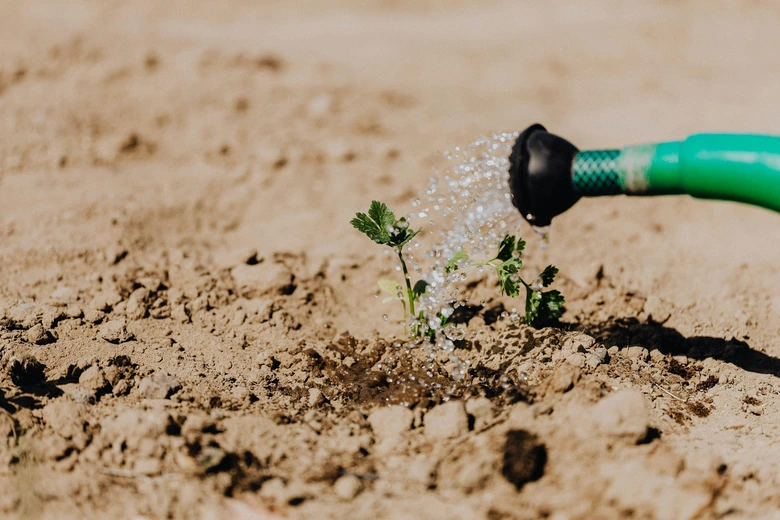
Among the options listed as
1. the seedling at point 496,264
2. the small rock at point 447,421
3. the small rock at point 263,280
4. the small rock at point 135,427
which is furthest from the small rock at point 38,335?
the small rock at point 447,421

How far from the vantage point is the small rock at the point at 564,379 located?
2.46 meters

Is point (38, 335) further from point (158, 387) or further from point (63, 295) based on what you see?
point (158, 387)

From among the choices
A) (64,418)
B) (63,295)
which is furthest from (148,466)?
(63,295)

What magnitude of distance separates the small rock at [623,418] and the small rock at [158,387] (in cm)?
148

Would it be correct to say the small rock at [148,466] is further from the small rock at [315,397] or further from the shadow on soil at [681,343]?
the shadow on soil at [681,343]

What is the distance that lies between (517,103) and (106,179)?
3055 millimetres

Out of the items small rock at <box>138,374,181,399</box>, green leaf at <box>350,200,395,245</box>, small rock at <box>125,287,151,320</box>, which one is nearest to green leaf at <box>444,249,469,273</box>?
green leaf at <box>350,200,395,245</box>

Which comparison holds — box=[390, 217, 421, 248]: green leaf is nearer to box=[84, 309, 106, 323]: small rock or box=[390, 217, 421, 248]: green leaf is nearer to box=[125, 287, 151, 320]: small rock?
box=[125, 287, 151, 320]: small rock

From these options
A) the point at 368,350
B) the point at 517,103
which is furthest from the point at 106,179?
the point at 517,103

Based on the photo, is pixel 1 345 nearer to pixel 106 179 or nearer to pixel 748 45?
pixel 106 179

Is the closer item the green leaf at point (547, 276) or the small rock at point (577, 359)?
the small rock at point (577, 359)

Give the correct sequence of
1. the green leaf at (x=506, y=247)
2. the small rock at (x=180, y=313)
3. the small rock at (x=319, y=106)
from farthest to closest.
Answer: the small rock at (x=319, y=106)
the small rock at (x=180, y=313)
the green leaf at (x=506, y=247)

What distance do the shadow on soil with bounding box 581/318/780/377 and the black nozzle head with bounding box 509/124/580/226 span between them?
0.82 m

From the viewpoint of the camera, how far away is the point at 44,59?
532cm
